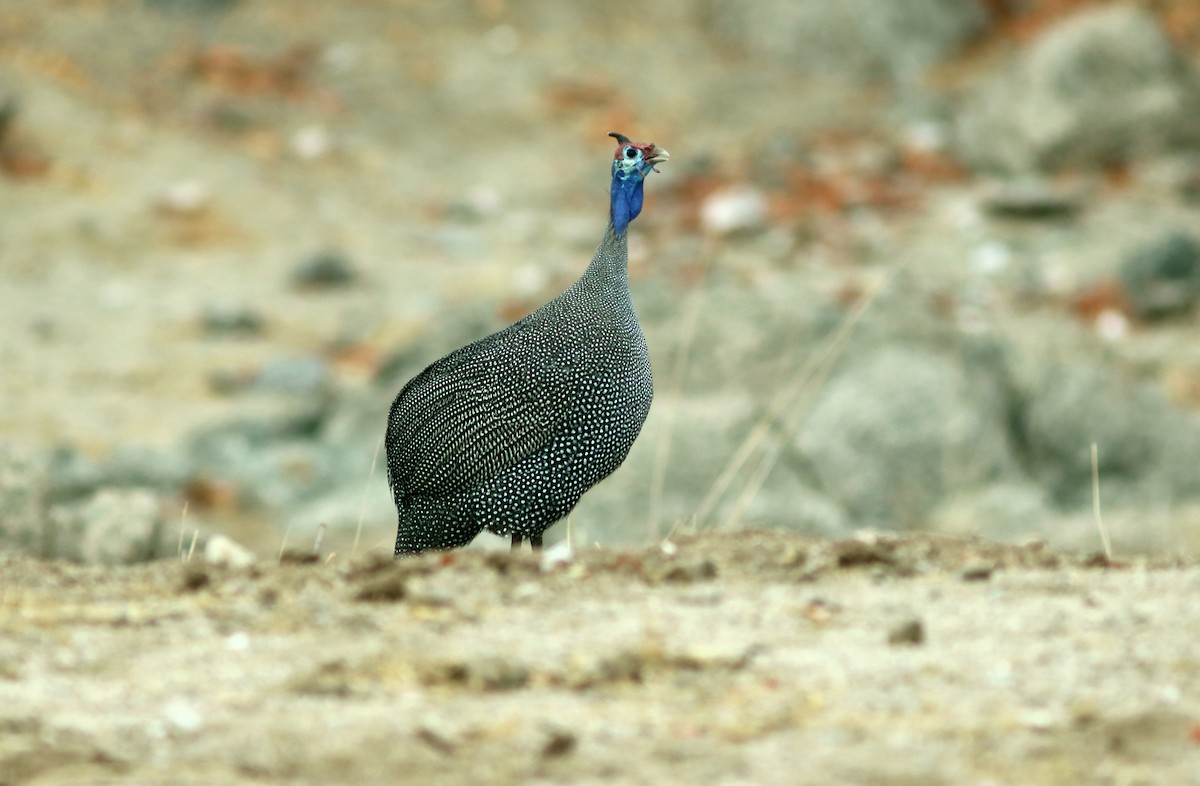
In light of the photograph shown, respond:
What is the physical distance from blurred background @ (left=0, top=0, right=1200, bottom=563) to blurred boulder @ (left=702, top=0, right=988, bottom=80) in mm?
31

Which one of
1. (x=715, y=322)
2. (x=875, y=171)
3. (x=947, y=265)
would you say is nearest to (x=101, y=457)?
(x=715, y=322)

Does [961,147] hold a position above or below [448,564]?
above

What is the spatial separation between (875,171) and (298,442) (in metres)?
5.98

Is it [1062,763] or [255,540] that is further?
[255,540]

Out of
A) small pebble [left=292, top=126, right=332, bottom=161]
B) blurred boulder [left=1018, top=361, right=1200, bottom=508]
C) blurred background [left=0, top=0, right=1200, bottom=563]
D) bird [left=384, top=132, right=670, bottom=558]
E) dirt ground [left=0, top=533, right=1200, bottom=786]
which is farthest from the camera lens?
small pebble [left=292, top=126, right=332, bottom=161]

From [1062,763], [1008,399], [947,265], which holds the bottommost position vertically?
[1062,763]

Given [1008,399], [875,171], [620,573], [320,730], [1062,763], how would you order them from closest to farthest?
1. [1062,763]
2. [320,730]
3. [620,573]
4. [1008,399]
5. [875,171]

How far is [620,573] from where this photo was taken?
3.99 m

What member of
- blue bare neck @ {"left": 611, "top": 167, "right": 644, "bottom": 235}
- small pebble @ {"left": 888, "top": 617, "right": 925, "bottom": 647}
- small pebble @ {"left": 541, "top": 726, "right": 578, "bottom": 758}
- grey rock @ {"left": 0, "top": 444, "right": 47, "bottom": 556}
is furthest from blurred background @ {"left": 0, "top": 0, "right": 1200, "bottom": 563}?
small pebble @ {"left": 541, "top": 726, "right": 578, "bottom": 758}

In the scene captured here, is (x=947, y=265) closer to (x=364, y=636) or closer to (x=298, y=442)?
(x=298, y=442)

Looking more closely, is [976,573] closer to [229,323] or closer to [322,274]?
[229,323]

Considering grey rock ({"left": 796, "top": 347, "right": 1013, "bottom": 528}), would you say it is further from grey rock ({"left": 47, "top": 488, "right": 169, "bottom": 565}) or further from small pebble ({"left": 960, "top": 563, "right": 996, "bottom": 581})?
small pebble ({"left": 960, "top": 563, "right": 996, "bottom": 581})

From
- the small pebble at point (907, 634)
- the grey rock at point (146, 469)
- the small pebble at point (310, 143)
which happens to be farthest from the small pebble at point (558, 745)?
the small pebble at point (310, 143)

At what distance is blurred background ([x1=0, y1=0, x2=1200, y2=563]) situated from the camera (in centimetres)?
757
